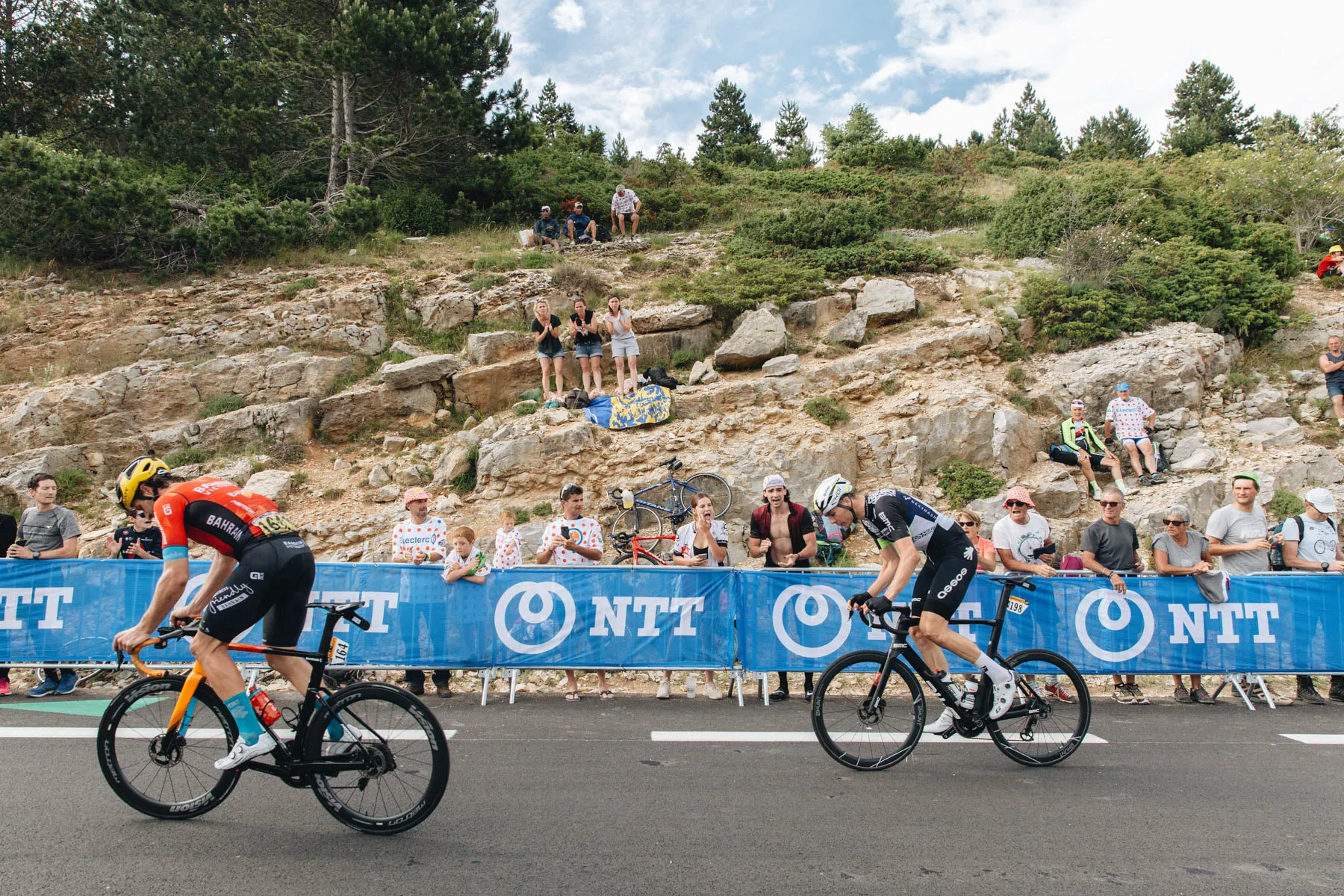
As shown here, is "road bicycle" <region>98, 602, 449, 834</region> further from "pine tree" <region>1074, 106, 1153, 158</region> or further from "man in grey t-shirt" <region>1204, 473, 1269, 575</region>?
"pine tree" <region>1074, 106, 1153, 158</region>

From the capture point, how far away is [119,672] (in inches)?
314

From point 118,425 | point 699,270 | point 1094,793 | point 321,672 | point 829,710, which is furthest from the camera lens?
point 699,270

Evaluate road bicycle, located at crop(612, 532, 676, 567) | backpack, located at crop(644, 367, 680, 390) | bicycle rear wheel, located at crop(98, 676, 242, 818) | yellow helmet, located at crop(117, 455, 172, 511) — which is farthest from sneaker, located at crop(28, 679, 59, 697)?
backpack, located at crop(644, 367, 680, 390)

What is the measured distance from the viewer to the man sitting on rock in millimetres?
21781

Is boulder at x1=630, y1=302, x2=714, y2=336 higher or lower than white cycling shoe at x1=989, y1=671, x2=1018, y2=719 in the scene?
higher

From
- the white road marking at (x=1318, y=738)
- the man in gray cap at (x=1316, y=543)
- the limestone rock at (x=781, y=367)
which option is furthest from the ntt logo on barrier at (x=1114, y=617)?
the limestone rock at (x=781, y=367)

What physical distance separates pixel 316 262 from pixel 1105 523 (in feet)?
62.5

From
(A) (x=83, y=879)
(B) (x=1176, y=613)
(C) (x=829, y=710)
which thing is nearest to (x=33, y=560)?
(A) (x=83, y=879)

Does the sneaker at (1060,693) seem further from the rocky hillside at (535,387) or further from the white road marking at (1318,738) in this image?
the rocky hillside at (535,387)

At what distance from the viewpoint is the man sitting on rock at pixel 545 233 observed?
21781 millimetres

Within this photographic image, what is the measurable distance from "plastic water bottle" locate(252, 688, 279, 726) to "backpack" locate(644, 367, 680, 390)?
1075 cm

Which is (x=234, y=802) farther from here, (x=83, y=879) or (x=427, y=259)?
(x=427, y=259)

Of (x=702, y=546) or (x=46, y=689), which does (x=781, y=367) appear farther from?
(x=46, y=689)

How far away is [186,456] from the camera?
14555mm
